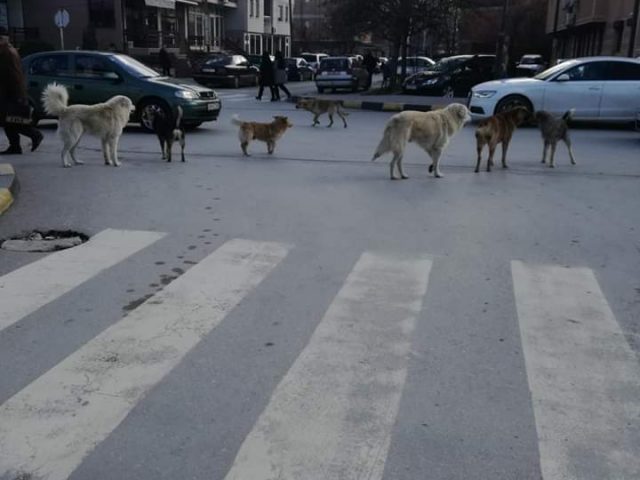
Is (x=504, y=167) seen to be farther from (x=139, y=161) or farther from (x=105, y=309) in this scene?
(x=105, y=309)

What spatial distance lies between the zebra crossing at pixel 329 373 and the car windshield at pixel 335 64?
81.7 ft

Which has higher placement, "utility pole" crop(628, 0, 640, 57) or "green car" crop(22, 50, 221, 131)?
"utility pole" crop(628, 0, 640, 57)

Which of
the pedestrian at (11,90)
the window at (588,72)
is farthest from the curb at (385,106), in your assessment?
the pedestrian at (11,90)

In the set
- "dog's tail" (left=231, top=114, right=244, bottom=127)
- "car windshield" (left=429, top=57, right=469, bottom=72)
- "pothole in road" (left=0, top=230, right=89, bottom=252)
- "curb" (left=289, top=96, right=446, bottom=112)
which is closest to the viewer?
"pothole in road" (left=0, top=230, right=89, bottom=252)

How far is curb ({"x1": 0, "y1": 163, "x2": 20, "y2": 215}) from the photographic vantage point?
25.8 feet

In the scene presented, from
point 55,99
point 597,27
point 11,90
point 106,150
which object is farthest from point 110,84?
point 597,27

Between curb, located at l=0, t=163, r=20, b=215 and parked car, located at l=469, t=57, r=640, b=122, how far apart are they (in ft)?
38.9

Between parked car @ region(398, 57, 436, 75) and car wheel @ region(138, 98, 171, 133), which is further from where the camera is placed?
parked car @ region(398, 57, 436, 75)

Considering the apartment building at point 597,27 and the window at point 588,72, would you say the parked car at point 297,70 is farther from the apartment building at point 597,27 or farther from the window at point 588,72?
the window at point 588,72

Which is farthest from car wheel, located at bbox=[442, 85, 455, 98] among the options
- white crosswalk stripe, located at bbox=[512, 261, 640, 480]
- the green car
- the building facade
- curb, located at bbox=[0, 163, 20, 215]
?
the building facade

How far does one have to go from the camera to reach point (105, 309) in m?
4.92

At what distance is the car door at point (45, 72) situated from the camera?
15094 mm

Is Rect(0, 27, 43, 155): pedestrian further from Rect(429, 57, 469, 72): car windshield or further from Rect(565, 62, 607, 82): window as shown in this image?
Rect(429, 57, 469, 72): car windshield

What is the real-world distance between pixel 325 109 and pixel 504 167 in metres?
7.31
